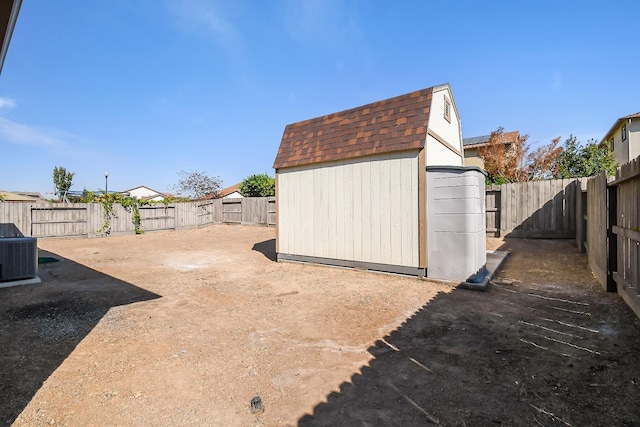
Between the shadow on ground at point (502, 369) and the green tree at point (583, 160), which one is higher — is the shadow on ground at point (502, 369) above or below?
below

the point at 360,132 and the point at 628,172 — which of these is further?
the point at 360,132

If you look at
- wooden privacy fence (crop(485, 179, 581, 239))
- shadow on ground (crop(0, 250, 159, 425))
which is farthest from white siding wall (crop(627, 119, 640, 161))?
shadow on ground (crop(0, 250, 159, 425))

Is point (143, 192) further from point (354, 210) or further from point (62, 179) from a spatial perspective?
point (354, 210)

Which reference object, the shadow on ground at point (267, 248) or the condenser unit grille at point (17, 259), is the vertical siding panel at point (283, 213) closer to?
the shadow on ground at point (267, 248)

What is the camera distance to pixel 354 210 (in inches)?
305

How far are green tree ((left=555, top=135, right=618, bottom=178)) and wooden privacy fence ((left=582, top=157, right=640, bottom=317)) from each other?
13.4 metres

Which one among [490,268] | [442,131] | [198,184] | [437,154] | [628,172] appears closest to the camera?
[628,172]

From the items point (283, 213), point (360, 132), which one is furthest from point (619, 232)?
point (283, 213)

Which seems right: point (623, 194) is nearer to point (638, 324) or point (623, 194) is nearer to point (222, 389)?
point (638, 324)

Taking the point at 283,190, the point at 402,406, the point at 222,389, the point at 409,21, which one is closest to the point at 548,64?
the point at 409,21

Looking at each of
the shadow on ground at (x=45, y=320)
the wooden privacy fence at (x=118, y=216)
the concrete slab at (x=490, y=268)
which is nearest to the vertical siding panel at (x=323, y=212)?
the concrete slab at (x=490, y=268)

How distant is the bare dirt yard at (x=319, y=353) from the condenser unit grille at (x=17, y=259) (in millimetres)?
473

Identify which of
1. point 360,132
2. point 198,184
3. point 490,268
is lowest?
point 490,268

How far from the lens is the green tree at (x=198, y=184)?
3475 centimetres
